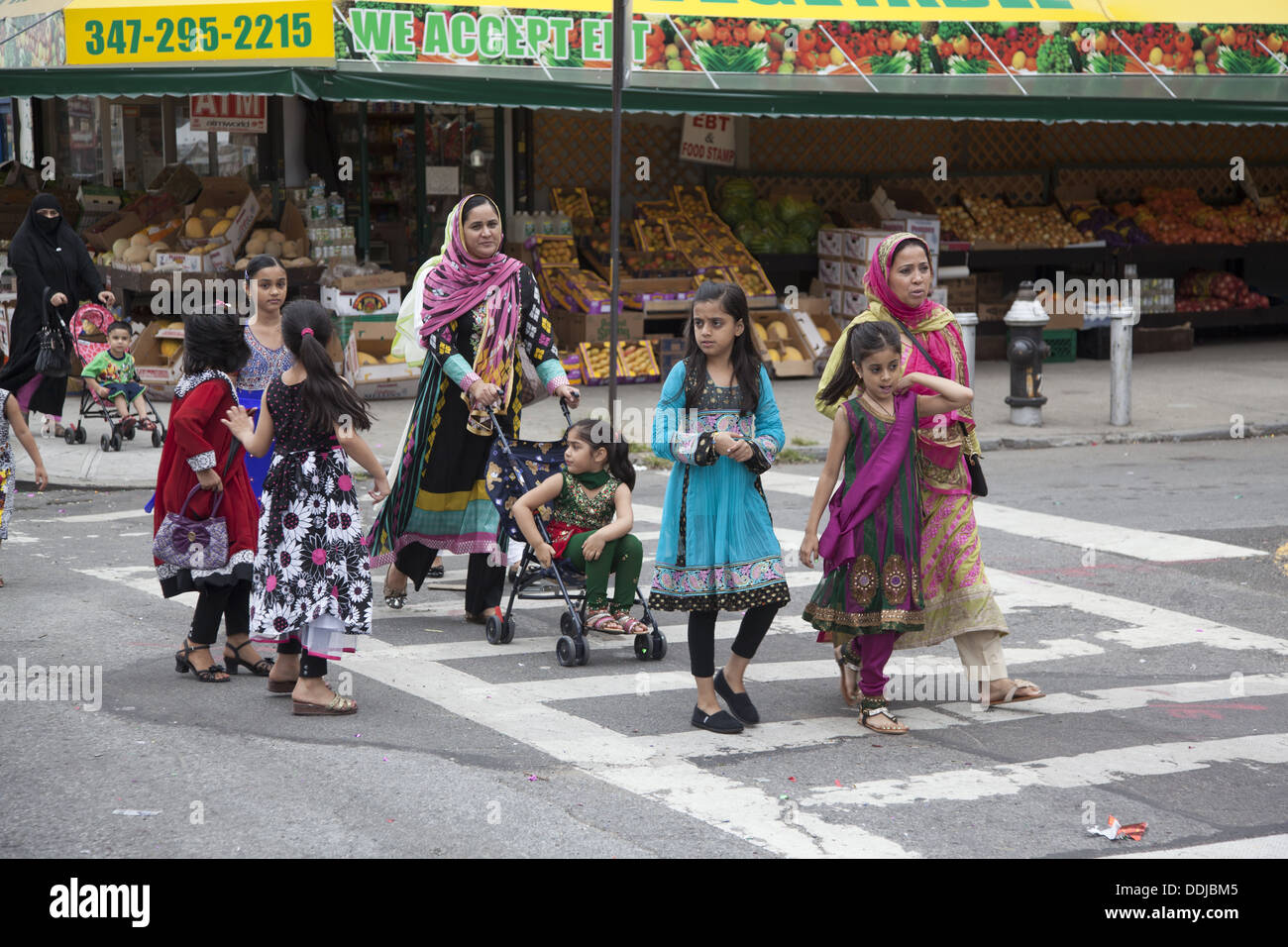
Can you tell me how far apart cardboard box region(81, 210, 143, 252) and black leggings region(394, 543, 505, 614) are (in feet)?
31.1

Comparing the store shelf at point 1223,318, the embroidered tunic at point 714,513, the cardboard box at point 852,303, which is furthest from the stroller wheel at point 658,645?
the store shelf at point 1223,318

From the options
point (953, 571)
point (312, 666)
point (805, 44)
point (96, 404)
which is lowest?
point (312, 666)

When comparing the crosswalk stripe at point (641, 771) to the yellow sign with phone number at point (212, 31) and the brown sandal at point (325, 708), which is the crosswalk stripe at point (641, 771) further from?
the yellow sign with phone number at point (212, 31)

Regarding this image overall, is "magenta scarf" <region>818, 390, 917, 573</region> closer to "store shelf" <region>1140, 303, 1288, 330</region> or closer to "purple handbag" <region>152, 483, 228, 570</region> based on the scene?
"purple handbag" <region>152, 483, 228, 570</region>

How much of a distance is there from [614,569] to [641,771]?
1.94 metres

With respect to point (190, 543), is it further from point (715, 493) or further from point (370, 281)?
point (370, 281)

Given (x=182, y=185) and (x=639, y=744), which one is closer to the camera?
(x=639, y=744)

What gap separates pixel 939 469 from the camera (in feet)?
21.4

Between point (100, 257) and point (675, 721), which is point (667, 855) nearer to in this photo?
point (675, 721)

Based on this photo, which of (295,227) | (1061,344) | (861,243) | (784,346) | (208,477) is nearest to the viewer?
A: (208,477)

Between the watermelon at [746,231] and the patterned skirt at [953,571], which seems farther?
the watermelon at [746,231]

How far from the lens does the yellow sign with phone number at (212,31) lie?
47.4ft

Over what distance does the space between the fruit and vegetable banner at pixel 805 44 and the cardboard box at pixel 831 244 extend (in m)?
2.26

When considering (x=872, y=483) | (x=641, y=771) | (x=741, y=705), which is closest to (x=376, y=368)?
(x=741, y=705)
